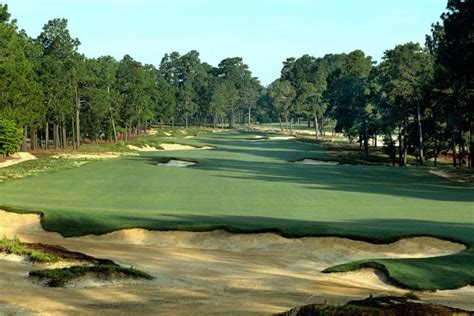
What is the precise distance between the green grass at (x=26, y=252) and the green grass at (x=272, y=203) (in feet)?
18.4

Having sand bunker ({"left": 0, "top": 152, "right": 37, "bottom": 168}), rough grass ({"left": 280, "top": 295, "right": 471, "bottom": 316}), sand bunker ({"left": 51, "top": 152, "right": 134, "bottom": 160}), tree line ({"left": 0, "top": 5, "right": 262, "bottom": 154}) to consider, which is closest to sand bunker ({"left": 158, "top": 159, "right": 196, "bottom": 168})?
sand bunker ({"left": 51, "top": 152, "right": 134, "bottom": 160})

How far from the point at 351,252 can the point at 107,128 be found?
102 meters

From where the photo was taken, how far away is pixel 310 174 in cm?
5778

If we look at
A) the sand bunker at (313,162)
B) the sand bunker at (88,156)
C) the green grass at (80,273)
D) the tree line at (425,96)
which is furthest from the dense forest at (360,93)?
the green grass at (80,273)

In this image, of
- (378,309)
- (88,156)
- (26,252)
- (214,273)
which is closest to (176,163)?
(88,156)

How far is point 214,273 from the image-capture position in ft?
61.8

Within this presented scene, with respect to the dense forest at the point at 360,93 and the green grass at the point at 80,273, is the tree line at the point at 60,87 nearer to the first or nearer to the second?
the dense forest at the point at 360,93

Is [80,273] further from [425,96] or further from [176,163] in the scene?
[425,96]

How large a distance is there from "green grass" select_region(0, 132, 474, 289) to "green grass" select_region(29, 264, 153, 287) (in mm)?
8151

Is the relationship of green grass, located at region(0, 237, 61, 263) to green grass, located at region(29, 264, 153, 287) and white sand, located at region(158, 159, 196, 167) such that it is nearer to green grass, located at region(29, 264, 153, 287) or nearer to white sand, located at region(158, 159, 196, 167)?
green grass, located at region(29, 264, 153, 287)

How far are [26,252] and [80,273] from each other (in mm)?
3504

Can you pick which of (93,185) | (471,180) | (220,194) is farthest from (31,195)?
(471,180)

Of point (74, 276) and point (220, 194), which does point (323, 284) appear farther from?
point (220, 194)

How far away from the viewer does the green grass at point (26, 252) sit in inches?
717
